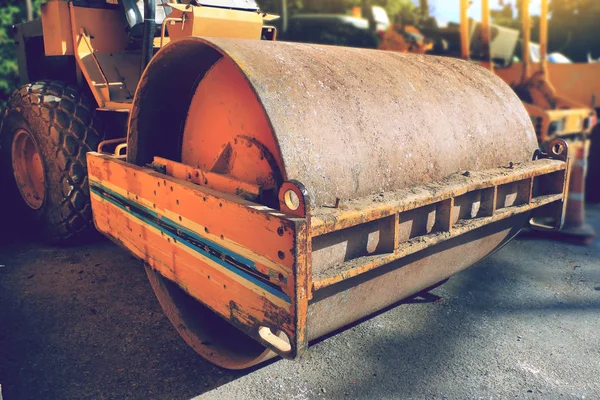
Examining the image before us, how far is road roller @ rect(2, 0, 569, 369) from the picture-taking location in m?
1.76

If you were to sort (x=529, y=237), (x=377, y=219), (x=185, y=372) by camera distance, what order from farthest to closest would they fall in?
1. (x=529, y=237)
2. (x=185, y=372)
3. (x=377, y=219)

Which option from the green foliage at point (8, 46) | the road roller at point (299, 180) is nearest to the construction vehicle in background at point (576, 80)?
the road roller at point (299, 180)

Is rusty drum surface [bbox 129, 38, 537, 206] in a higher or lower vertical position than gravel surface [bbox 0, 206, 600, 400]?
higher

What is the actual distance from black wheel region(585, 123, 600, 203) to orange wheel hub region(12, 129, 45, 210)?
553cm

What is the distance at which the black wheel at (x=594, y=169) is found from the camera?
19.5ft

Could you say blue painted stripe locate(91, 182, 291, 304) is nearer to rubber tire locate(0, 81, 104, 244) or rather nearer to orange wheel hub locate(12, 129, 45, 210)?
Result: rubber tire locate(0, 81, 104, 244)

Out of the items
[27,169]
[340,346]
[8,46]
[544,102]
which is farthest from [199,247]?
[8,46]

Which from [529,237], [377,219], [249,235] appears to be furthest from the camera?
[529,237]

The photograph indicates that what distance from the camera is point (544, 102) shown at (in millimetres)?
5312

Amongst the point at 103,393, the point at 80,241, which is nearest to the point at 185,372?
the point at 103,393

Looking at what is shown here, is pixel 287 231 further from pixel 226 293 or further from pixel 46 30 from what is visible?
pixel 46 30

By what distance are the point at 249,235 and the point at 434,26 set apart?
6844 mm

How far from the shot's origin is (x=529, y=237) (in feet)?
13.9

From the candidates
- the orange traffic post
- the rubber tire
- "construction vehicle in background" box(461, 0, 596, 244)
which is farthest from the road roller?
"construction vehicle in background" box(461, 0, 596, 244)
